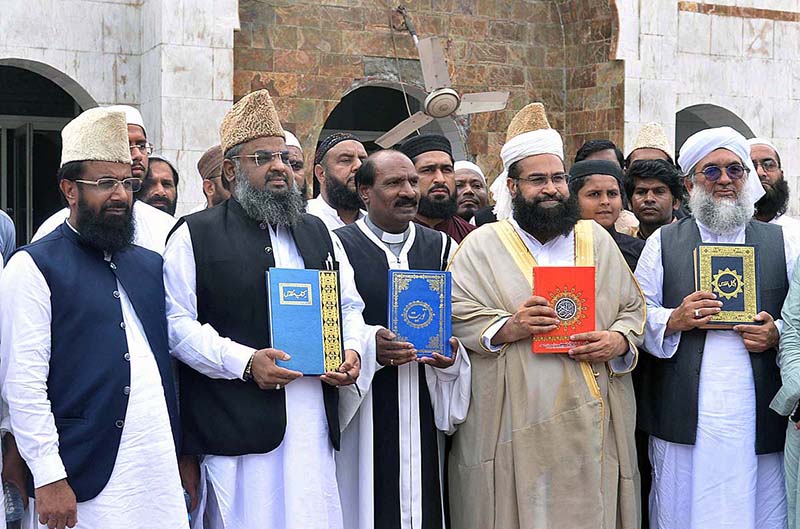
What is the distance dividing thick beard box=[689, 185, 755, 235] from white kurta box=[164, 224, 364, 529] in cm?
191

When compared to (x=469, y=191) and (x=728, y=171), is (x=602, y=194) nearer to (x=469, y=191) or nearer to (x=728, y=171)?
(x=728, y=171)

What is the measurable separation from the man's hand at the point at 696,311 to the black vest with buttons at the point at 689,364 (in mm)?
119

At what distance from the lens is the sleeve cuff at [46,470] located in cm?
369

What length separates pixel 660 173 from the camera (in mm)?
5852

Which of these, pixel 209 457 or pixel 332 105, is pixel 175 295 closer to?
pixel 209 457

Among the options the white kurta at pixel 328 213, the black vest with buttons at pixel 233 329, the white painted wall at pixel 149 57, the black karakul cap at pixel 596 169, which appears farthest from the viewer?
the white painted wall at pixel 149 57

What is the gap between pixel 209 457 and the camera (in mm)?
4309

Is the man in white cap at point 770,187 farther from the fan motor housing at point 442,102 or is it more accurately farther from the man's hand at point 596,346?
the fan motor housing at point 442,102

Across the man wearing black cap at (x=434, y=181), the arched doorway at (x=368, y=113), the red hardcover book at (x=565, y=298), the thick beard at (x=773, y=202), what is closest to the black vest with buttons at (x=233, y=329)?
the red hardcover book at (x=565, y=298)

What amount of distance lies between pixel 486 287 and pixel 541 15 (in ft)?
29.4

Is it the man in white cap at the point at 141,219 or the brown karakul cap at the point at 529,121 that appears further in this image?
the brown karakul cap at the point at 529,121

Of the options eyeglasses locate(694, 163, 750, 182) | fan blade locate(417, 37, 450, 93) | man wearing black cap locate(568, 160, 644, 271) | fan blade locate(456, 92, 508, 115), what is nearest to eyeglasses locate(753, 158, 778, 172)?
man wearing black cap locate(568, 160, 644, 271)

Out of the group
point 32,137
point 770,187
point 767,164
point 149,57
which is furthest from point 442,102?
point 770,187

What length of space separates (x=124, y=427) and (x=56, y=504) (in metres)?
0.34
